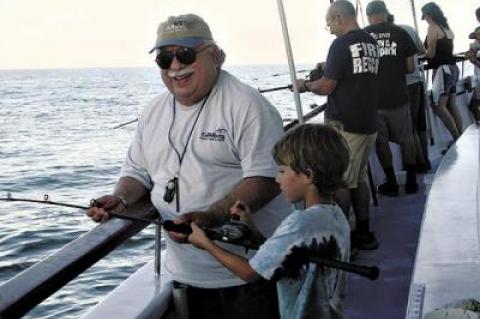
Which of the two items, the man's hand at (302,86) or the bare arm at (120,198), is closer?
the bare arm at (120,198)

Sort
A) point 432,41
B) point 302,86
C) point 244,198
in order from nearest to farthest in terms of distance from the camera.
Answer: point 244,198, point 302,86, point 432,41

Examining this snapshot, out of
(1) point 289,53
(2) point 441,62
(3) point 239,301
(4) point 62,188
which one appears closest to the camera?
(3) point 239,301

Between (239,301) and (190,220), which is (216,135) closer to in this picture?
(190,220)

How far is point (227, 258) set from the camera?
2.05 metres

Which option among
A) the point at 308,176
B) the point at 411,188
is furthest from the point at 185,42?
the point at 411,188

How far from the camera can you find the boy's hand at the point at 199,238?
209 cm

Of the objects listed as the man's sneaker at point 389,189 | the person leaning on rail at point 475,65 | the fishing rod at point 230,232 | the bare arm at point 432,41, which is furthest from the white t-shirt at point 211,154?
the bare arm at point 432,41

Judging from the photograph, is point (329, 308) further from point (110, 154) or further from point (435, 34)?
point (110, 154)

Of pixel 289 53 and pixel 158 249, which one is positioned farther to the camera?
pixel 289 53

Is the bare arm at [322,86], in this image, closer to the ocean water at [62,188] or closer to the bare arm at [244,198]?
the ocean water at [62,188]

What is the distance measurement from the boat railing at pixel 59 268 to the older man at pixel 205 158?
158 mm

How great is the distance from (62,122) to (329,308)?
3849 centimetres

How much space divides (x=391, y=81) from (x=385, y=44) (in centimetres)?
27

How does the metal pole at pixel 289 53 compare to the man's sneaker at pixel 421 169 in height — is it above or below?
above
